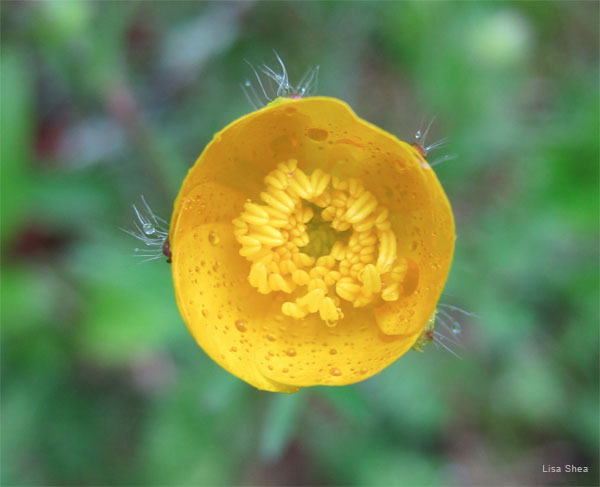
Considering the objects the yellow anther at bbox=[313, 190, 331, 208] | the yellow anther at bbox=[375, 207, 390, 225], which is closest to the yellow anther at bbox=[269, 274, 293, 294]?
the yellow anther at bbox=[313, 190, 331, 208]

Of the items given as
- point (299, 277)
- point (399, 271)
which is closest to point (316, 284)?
point (299, 277)

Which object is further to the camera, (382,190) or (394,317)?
(382,190)

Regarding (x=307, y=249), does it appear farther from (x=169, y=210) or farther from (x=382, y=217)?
(x=169, y=210)

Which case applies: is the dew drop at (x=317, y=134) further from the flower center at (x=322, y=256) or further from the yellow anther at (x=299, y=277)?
the yellow anther at (x=299, y=277)

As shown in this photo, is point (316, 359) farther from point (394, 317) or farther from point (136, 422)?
point (136, 422)

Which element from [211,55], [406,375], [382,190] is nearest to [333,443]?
[406,375]

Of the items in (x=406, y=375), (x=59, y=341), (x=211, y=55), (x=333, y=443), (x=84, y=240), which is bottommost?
(x=333, y=443)

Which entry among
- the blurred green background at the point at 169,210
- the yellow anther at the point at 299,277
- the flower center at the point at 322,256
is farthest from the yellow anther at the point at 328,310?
the blurred green background at the point at 169,210
